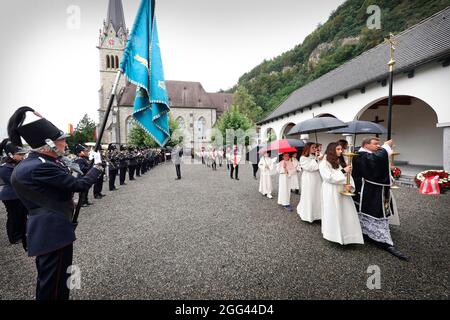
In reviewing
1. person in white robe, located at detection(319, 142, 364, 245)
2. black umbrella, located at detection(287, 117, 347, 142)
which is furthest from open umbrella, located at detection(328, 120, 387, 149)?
person in white robe, located at detection(319, 142, 364, 245)

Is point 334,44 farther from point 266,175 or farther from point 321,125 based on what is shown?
point 321,125

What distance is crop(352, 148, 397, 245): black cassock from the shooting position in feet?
11.1

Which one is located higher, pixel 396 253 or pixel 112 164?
pixel 112 164

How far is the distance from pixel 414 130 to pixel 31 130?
675 inches

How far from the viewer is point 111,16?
38.2m

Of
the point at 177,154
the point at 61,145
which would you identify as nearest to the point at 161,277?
the point at 61,145

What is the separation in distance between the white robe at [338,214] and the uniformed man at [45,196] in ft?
12.3

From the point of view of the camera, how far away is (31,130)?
1872mm

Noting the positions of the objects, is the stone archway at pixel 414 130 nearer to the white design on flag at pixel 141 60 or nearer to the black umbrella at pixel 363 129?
the black umbrella at pixel 363 129

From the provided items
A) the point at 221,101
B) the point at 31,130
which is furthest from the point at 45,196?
the point at 221,101

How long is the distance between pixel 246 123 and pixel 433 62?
73.9 ft

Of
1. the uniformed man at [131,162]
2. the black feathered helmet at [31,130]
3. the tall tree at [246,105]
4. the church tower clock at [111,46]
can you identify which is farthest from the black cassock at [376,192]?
the church tower clock at [111,46]

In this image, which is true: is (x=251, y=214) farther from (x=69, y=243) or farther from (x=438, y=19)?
(x=438, y=19)
